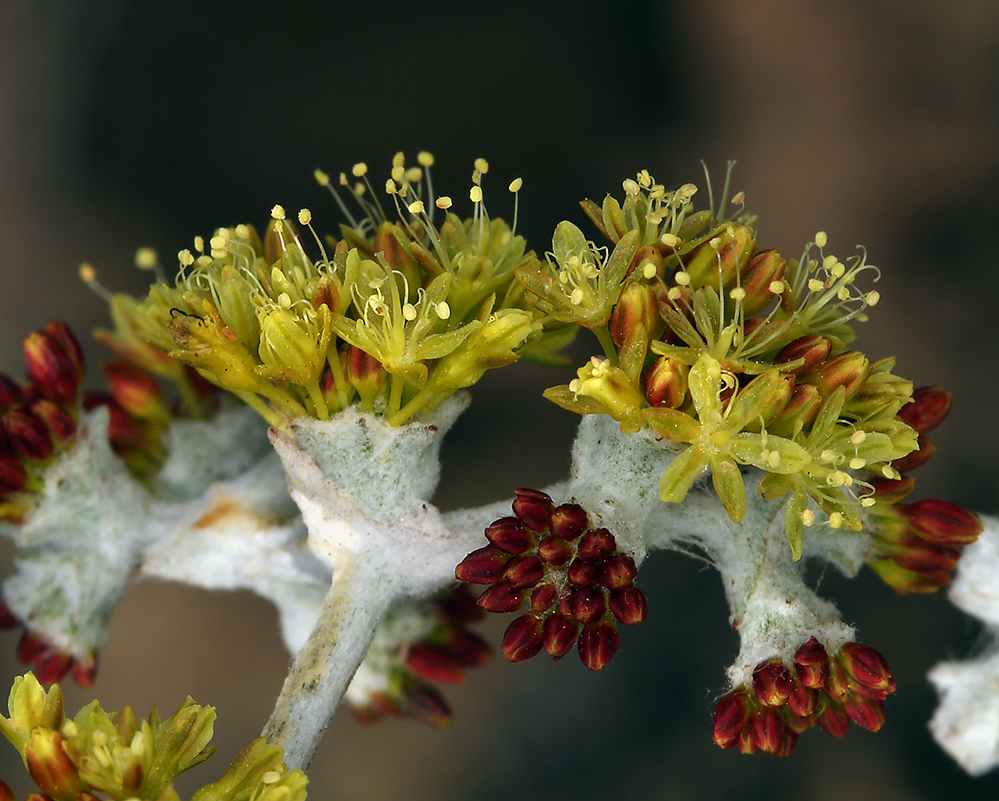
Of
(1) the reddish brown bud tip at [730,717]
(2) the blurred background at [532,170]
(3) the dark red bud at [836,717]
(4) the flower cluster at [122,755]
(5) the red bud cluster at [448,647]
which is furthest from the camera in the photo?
(2) the blurred background at [532,170]

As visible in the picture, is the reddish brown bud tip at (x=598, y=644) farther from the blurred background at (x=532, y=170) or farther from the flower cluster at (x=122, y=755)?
the blurred background at (x=532, y=170)

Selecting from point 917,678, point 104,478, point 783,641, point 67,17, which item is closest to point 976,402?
point 917,678

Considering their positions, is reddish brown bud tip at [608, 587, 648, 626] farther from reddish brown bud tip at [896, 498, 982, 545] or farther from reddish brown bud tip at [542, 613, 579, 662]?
reddish brown bud tip at [896, 498, 982, 545]

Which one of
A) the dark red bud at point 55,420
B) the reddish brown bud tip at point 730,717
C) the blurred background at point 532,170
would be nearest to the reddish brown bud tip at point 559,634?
the reddish brown bud tip at point 730,717

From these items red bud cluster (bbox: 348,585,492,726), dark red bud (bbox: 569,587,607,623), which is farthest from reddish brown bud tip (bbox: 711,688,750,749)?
red bud cluster (bbox: 348,585,492,726)

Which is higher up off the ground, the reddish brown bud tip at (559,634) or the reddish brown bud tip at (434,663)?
the reddish brown bud tip at (559,634)

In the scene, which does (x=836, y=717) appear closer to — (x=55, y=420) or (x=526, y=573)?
(x=526, y=573)

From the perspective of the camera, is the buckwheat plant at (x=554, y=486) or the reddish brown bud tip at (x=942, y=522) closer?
the buckwheat plant at (x=554, y=486)
